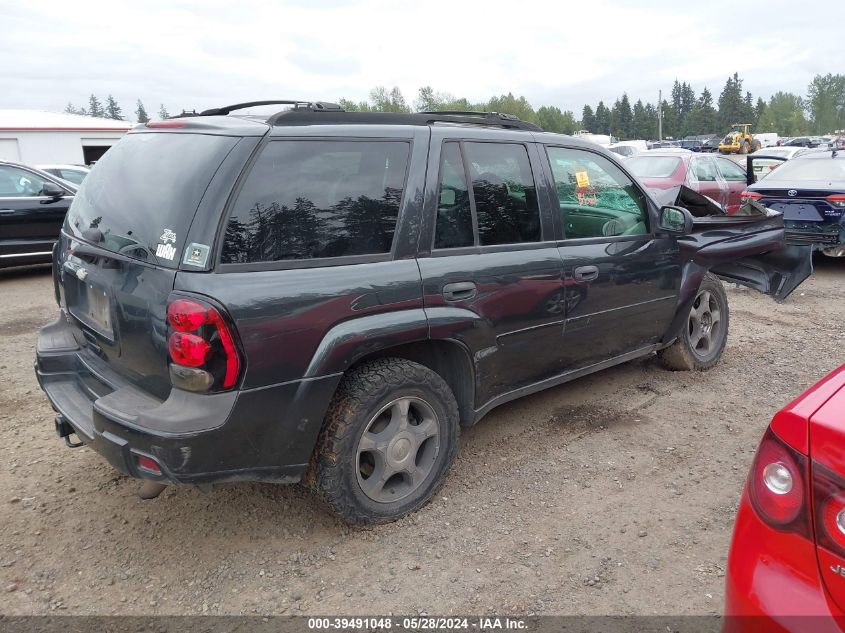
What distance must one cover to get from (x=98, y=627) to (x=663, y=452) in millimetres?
3005

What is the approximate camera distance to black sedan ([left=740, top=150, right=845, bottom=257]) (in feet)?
27.8

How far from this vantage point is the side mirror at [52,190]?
8812 millimetres

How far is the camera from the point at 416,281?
9.73ft

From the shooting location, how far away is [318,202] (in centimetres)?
276

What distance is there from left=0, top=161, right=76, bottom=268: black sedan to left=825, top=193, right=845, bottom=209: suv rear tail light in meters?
10.3

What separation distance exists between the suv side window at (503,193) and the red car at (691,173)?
23.9 ft

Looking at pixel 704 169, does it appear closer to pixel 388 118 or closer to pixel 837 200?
pixel 837 200

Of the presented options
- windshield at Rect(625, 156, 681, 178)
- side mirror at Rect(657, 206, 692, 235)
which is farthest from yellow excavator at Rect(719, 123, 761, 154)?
side mirror at Rect(657, 206, 692, 235)

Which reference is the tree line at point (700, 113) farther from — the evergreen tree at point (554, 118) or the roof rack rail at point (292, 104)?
the roof rack rail at point (292, 104)

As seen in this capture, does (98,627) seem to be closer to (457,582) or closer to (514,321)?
(457,582)

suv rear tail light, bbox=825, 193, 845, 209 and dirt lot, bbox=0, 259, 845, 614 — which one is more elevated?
suv rear tail light, bbox=825, 193, 845, 209

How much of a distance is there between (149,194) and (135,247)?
9.8 inches

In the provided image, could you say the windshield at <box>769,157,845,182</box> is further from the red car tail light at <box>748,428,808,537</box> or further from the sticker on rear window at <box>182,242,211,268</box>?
the sticker on rear window at <box>182,242,211,268</box>

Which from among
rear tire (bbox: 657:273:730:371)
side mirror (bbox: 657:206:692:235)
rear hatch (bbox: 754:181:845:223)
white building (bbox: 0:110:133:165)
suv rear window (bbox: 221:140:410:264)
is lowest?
rear tire (bbox: 657:273:730:371)
